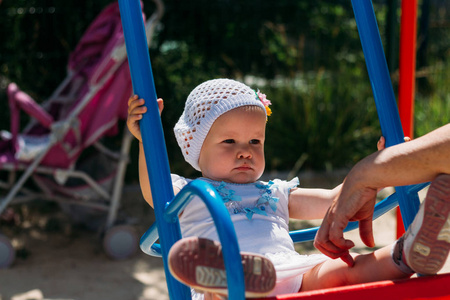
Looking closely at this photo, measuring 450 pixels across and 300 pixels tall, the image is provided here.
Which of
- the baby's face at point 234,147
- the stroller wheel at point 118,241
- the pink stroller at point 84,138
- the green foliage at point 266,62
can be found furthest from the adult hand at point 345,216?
the green foliage at point 266,62

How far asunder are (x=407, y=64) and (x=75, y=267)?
2.10 metres

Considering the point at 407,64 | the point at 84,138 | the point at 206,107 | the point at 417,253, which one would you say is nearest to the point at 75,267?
the point at 84,138

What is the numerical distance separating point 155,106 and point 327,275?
62cm

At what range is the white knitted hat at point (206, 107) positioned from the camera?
188 centimetres

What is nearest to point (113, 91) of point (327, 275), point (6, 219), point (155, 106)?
point (6, 219)

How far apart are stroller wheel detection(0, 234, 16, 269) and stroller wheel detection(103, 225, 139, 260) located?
51 centimetres

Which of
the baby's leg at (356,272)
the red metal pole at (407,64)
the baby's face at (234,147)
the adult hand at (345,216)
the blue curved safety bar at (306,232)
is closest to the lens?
the adult hand at (345,216)

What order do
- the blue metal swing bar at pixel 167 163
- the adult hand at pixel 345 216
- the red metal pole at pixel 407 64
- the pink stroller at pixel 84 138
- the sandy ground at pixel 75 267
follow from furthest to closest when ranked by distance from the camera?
the pink stroller at pixel 84 138
the sandy ground at pixel 75 267
the red metal pole at pixel 407 64
the adult hand at pixel 345 216
the blue metal swing bar at pixel 167 163

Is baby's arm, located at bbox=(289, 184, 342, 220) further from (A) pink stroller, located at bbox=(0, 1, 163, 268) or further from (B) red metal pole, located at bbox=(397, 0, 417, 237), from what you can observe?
(A) pink stroller, located at bbox=(0, 1, 163, 268)

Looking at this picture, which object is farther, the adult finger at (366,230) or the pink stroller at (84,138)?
the pink stroller at (84,138)

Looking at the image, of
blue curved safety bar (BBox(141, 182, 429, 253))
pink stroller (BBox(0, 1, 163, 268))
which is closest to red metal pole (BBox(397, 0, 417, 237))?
blue curved safety bar (BBox(141, 182, 429, 253))

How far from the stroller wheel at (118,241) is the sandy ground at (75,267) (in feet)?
0.16

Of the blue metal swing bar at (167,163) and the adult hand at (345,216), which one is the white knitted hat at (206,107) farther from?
the adult hand at (345,216)

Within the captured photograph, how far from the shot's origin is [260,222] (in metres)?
1.80
